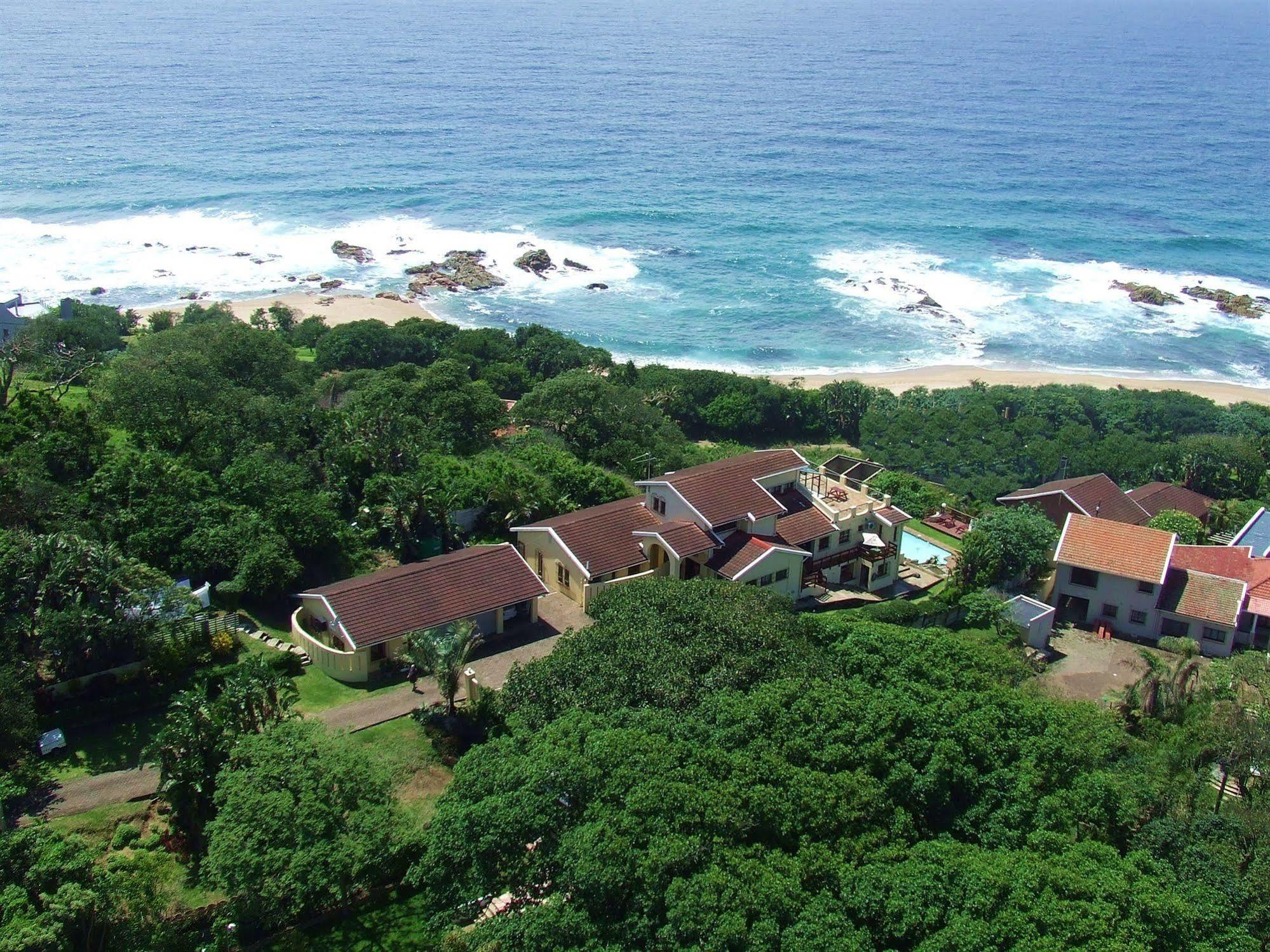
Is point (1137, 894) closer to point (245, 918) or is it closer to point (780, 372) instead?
point (245, 918)

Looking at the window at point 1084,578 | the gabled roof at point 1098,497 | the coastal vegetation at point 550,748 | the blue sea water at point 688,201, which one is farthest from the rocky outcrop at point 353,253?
the window at point 1084,578

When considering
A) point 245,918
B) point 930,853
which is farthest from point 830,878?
point 245,918

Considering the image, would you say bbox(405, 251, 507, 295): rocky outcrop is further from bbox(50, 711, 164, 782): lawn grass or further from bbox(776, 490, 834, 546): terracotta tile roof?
bbox(50, 711, 164, 782): lawn grass

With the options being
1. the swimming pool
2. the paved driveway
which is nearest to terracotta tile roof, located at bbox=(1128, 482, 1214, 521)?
the swimming pool

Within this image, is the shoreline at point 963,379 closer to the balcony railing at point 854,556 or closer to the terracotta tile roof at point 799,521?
the terracotta tile roof at point 799,521

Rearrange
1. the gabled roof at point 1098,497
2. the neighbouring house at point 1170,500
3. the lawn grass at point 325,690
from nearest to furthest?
1. the lawn grass at point 325,690
2. the gabled roof at point 1098,497
3. the neighbouring house at point 1170,500

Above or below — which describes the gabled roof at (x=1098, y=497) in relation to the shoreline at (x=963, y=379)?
above

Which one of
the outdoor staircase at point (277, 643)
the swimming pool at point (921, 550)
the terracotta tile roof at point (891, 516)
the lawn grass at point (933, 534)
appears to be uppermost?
the terracotta tile roof at point (891, 516)
